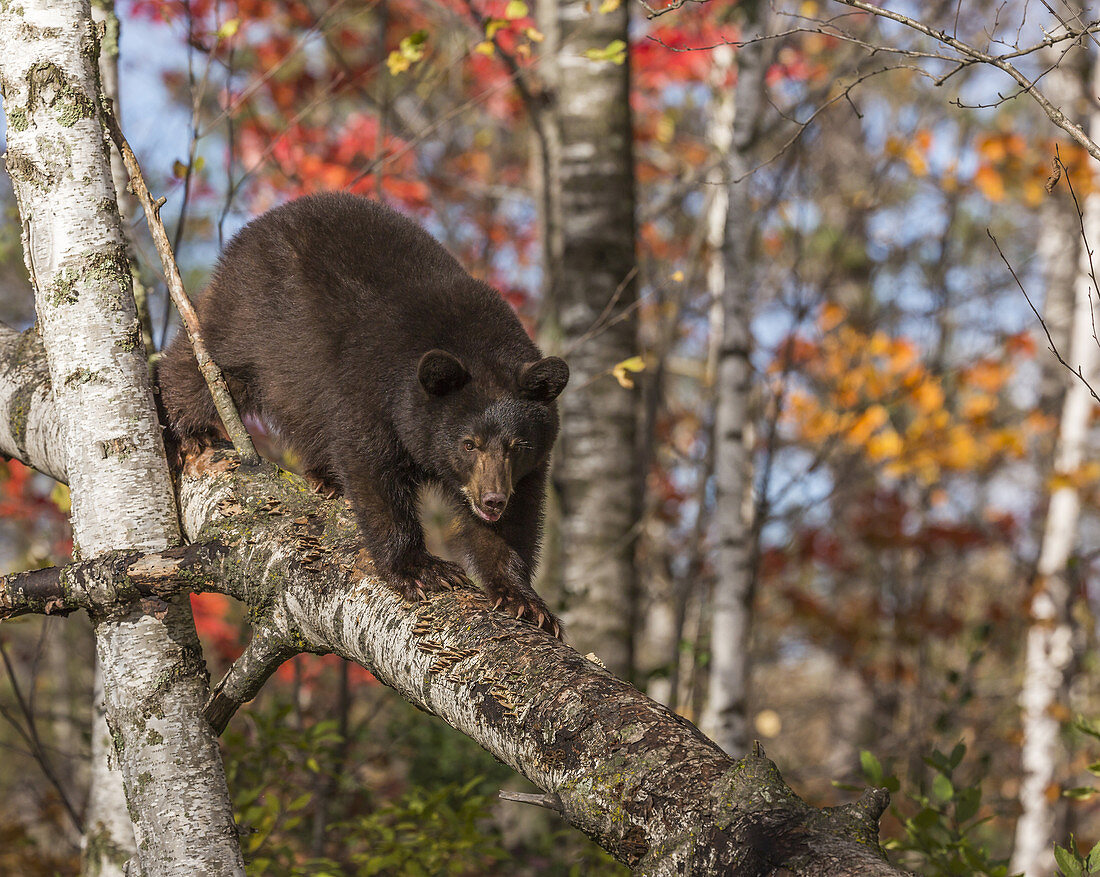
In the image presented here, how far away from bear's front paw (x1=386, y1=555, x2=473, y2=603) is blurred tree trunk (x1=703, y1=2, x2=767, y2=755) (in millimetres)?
2529

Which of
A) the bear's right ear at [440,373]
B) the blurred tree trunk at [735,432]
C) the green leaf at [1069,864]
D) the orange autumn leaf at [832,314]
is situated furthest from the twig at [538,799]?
the orange autumn leaf at [832,314]

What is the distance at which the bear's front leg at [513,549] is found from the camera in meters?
2.90

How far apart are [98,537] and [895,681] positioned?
804cm

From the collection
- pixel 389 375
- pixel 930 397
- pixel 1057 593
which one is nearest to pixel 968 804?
pixel 389 375

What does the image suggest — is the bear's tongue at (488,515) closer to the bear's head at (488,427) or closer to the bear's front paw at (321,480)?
the bear's head at (488,427)

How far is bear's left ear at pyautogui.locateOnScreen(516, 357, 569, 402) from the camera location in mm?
2967

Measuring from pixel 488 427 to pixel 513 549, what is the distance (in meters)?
0.42

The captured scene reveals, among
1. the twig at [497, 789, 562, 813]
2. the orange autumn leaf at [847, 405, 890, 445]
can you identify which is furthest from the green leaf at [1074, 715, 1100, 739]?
the orange autumn leaf at [847, 405, 890, 445]

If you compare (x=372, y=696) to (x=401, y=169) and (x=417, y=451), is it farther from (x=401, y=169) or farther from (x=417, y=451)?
(x=417, y=451)

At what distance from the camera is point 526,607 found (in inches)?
113

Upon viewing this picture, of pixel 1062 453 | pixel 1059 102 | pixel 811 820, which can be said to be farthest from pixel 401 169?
pixel 811 820

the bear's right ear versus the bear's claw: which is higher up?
the bear's right ear

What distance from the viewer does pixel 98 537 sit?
246 cm

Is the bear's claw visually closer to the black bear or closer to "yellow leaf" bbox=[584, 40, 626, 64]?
the black bear
